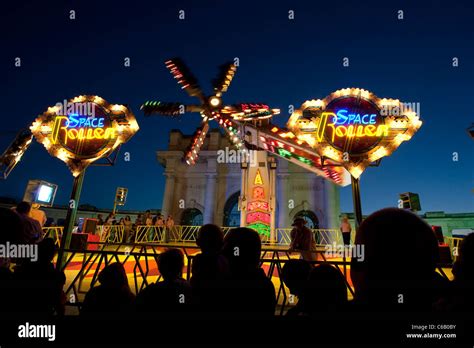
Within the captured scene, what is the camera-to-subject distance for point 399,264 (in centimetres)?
119

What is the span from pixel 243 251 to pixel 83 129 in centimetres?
877

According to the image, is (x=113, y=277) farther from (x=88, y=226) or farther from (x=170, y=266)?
(x=88, y=226)

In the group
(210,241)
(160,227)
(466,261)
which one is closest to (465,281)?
(466,261)

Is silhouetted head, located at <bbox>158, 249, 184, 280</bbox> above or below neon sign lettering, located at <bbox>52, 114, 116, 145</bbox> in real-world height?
below

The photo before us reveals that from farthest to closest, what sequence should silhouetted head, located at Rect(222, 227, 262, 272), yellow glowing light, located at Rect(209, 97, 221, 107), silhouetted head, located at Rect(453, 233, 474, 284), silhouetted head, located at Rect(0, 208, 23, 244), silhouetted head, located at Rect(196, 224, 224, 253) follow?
yellow glowing light, located at Rect(209, 97, 221, 107) → silhouetted head, located at Rect(196, 224, 224, 253) → silhouetted head, located at Rect(0, 208, 23, 244) → silhouetted head, located at Rect(222, 227, 262, 272) → silhouetted head, located at Rect(453, 233, 474, 284)

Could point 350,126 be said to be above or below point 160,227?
above

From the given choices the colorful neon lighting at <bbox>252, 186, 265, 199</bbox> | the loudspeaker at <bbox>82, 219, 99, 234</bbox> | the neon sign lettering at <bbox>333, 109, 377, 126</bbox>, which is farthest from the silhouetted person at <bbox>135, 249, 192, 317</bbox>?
the colorful neon lighting at <bbox>252, 186, 265, 199</bbox>

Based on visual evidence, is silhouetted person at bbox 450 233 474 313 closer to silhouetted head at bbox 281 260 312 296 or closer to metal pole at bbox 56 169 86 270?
silhouetted head at bbox 281 260 312 296

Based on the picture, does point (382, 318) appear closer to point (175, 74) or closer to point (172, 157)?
point (175, 74)

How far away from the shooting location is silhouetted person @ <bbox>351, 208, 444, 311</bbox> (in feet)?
3.88

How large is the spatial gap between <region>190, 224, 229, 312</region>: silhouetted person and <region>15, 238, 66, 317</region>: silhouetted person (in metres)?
1.81

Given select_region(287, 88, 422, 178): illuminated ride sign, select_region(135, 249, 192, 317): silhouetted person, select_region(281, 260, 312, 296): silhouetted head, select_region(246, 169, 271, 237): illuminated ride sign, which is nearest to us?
select_region(135, 249, 192, 317): silhouetted person

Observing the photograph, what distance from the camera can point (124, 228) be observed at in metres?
15.6

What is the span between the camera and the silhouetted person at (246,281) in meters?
2.35
